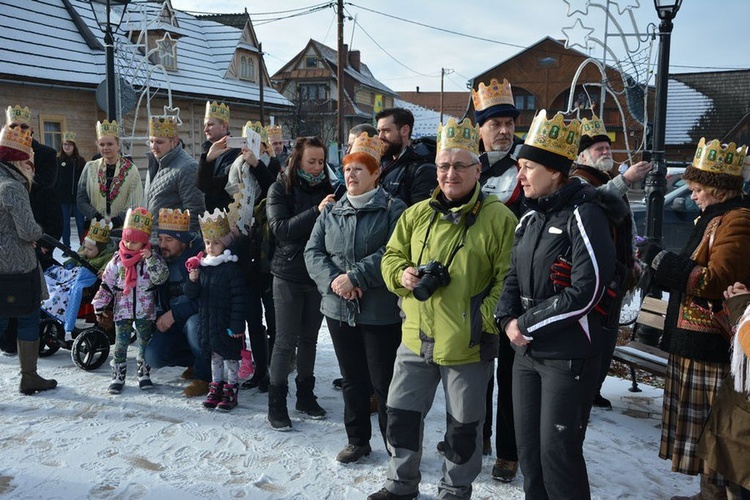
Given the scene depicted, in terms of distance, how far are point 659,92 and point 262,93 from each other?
19.0 meters

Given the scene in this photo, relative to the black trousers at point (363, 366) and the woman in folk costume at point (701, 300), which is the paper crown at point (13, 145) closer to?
the black trousers at point (363, 366)

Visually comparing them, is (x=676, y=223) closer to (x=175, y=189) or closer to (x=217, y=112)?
(x=217, y=112)

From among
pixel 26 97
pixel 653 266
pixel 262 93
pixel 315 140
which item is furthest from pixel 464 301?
pixel 262 93

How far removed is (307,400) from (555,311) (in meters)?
2.55

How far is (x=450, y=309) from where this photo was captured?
3262 mm

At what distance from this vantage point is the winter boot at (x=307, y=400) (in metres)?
4.79

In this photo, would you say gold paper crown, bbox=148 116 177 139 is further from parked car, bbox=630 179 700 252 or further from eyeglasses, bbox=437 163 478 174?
parked car, bbox=630 179 700 252

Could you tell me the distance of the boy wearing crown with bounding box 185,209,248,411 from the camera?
15.7ft

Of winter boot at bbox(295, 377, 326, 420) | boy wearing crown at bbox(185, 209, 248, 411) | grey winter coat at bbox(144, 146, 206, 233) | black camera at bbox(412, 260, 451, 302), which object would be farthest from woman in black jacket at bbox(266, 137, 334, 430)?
grey winter coat at bbox(144, 146, 206, 233)

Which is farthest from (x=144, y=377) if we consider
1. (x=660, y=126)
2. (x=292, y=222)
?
(x=660, y=126)

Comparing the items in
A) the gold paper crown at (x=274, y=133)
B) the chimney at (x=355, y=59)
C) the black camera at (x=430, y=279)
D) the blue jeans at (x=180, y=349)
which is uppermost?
the chimney at (x=355, y=59)

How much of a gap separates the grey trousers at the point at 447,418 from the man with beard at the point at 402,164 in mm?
1247

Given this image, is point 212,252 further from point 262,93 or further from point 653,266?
point 262,93

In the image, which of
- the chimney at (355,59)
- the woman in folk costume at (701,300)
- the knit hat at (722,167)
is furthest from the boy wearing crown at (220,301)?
the chimney at (355,59)
